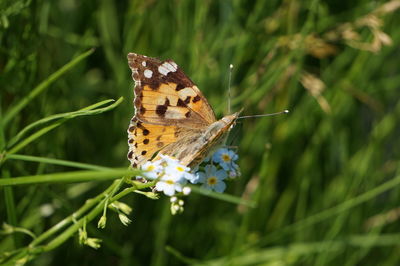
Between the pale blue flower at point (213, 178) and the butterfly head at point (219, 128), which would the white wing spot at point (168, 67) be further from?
the pale blue flower at point (213, 178)

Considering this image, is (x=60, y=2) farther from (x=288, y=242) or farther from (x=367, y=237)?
(x=367, y=237)

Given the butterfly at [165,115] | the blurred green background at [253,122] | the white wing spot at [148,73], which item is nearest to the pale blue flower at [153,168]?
the butterfly at [165,115]

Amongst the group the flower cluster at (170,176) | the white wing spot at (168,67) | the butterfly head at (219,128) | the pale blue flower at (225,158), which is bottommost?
the flower cluster at (170,176)

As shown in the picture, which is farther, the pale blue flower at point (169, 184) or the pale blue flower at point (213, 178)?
the pale blue flower at point (213, 178)

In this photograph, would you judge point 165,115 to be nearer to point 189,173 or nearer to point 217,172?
point 217,172

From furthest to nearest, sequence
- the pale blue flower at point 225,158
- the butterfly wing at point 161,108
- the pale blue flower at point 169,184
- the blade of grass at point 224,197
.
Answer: the butterfly wing at point 161,108, the pale blue flower at point 225,158, the pale blue flower at point 169,184, the blade of grass at point 224,197

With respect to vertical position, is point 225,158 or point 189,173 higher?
point 225,158

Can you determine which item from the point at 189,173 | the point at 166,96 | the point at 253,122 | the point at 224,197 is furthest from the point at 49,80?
the point at 253,122

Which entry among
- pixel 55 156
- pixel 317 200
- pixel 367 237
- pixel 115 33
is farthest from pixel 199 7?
pixel 367 237
